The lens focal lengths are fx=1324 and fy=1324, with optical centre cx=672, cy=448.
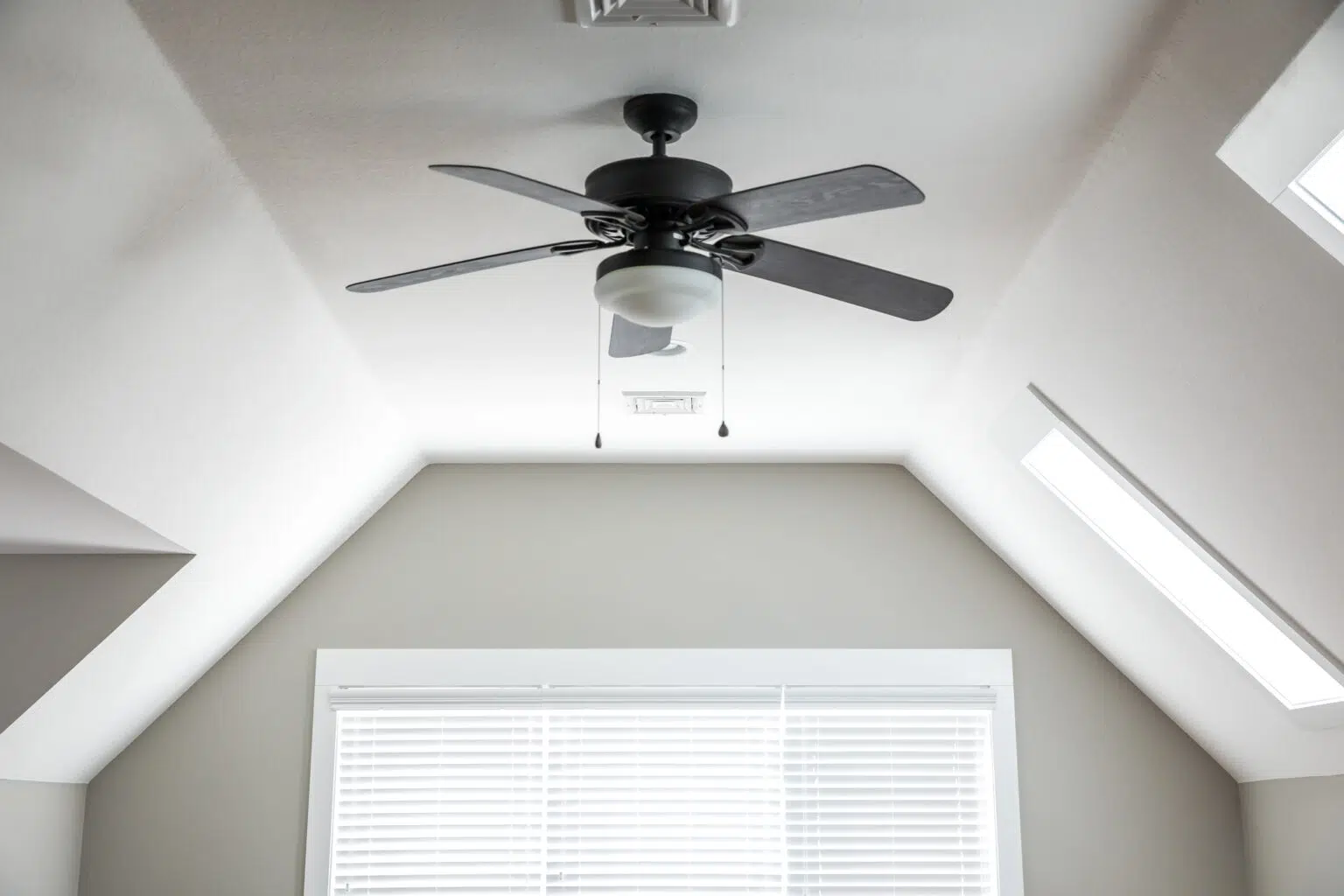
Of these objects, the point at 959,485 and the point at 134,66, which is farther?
the point at 959,485

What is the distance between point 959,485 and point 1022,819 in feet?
3.90

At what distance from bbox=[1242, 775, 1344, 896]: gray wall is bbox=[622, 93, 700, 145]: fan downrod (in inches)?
115

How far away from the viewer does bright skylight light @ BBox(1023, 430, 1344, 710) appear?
3.84m

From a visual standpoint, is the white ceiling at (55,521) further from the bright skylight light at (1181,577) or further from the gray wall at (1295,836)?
the gray wall at (1295,836)

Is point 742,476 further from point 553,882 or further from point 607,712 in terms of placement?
point 553,882

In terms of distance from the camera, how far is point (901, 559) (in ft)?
16.0

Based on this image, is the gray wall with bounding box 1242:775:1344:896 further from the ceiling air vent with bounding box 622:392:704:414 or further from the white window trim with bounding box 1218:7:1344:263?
the white window trim with bounding box 1218:7:1344:263

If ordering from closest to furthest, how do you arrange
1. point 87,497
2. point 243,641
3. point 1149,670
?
Result: point 87,497 → point 1149,670 → point 243,641

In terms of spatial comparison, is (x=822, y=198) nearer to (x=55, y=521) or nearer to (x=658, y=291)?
(x=658, y=291)

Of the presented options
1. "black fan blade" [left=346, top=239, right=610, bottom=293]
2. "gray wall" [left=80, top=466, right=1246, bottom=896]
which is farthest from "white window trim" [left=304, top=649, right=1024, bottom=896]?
"black fan blade" [left=346, top=239, right=610, bottom=293]

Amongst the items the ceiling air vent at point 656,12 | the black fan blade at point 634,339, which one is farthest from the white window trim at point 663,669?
the ceiling air vent at point 656,12

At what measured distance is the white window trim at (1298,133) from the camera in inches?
75.2

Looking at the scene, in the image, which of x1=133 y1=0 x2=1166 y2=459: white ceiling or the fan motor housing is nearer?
x1=133 y1=0 x2=1166 y2=459: white ceiling

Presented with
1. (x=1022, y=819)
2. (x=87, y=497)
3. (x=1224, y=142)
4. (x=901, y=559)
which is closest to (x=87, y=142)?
(x=87, y=497)
